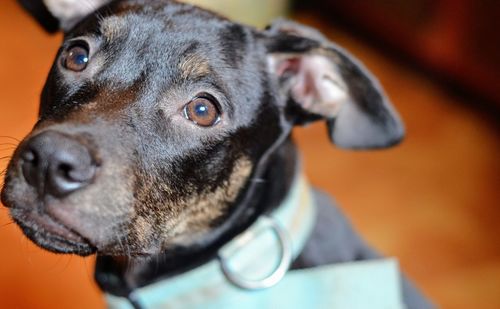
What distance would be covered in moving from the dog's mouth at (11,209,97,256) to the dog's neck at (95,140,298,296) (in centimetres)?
55

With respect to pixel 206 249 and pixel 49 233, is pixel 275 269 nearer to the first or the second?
pixel 206 249

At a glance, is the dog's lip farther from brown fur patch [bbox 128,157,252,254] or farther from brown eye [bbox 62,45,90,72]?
brown eye [bbox 62,45,90,72]

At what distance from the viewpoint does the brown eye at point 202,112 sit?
2.04 meters

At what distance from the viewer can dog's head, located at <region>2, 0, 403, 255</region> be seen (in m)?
1.72

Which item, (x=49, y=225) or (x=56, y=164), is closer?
(x=56, y=164)

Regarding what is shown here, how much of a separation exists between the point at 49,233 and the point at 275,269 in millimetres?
826

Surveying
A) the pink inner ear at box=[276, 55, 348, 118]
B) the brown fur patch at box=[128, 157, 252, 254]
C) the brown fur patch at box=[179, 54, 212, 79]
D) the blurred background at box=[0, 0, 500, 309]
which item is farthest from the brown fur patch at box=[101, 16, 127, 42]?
the blurred background at box=[0, 0, 500, 309]

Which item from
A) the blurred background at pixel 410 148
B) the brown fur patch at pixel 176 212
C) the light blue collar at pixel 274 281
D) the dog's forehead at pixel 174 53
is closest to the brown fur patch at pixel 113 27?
the dog's forehead at pixel 174 53

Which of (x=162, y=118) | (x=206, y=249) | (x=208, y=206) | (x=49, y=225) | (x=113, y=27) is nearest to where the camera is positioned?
(x=49, y=225)

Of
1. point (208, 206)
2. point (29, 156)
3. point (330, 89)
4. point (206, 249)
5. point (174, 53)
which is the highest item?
point (174, 53)

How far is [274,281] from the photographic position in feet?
7.43

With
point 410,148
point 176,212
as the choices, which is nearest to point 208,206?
point 176,212

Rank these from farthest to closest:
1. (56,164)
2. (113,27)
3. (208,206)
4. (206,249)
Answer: (206,249) → (208,206) → (113,27) → (56,164)

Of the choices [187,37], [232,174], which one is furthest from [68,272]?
[187,37]
